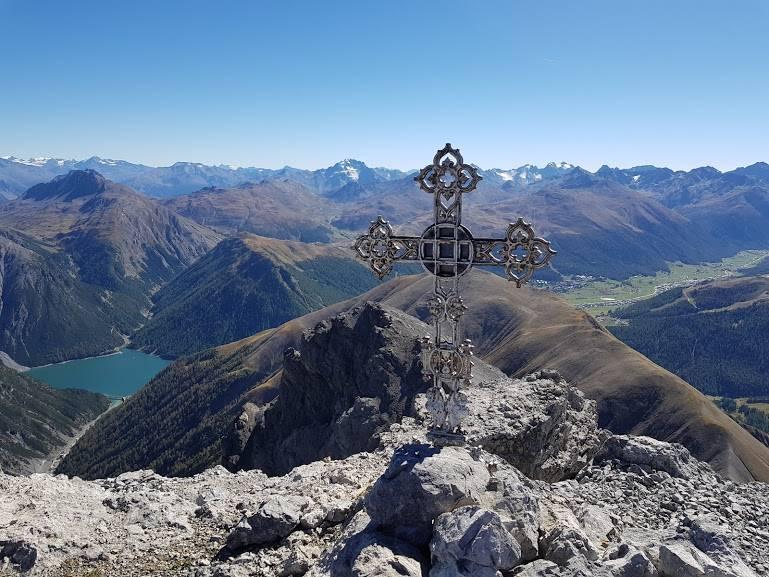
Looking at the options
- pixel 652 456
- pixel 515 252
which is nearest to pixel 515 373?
pixel 652 456

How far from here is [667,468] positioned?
2003cm

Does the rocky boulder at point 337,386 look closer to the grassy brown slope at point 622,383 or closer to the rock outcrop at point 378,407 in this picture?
the rock outcrop at point 378,407

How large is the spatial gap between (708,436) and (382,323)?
58092mm

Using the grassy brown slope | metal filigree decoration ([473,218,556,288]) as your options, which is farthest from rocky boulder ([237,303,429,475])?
the grassy brown slope

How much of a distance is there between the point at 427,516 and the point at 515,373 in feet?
441

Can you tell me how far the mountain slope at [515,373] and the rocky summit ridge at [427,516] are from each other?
6147cm

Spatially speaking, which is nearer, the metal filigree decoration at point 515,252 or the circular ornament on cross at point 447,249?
the metal filigree decoration at point 515,252

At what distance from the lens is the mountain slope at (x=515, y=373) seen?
96.8 meters

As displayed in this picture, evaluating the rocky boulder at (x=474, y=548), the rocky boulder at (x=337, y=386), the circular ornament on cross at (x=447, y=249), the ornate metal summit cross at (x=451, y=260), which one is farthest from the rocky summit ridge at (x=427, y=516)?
the rocky boulder at (x=337, y=386)

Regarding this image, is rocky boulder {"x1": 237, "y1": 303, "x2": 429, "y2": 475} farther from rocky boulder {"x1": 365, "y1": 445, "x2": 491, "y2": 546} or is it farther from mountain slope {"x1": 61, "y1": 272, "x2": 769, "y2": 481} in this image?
rocky boulder {"x1": 365, "y1": 445, "x2": 491, "y2": 546}

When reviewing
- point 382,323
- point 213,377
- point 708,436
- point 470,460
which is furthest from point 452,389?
point 213,377

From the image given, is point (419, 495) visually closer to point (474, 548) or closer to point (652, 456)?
point (474, 548)

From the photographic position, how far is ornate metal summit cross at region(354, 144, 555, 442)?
50.2 feet

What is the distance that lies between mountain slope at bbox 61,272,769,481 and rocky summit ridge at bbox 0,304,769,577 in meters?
61.5
